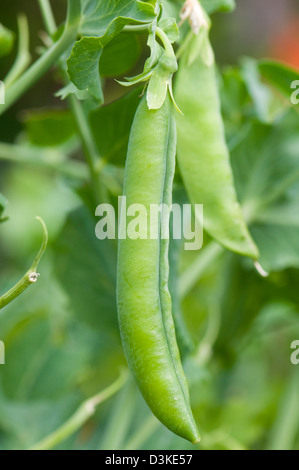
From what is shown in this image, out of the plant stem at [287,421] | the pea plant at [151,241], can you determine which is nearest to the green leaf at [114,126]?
the pea plant at [151,241]

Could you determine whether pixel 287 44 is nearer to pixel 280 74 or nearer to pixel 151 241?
pixel 280 74

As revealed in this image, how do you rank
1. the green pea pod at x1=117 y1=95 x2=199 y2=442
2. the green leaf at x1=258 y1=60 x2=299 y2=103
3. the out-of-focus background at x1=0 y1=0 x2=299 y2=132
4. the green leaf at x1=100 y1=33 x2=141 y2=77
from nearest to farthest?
the green pea pod at x1=117 y1=95 x2=199 y2=442 → the green leaf at x1=100 y1=33 x2=141 y2=77 → the green leaf at x1=258 y1=60 x2=299 y2=103 → the out-of-focus background at x1=0 y1=0 x2=299 y2=132

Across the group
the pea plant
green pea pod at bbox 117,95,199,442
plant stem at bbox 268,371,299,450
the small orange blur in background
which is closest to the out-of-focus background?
the small orange blur in background

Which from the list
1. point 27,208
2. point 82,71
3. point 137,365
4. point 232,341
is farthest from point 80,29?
point 27,208

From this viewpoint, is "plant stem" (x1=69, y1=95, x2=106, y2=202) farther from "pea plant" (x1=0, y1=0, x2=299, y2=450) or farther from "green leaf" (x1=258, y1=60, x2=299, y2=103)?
"green leaf" (x1=258, y1=60, x2=299, y2=103)

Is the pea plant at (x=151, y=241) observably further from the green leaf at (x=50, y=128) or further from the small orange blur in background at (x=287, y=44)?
the small orange blur in background at (x=287, y=44)

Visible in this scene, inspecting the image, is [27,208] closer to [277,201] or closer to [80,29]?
[277,201]
